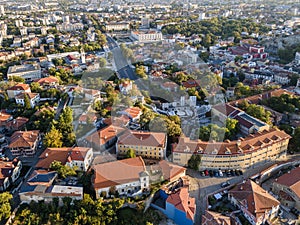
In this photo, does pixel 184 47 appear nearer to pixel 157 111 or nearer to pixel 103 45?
pixel 103 45

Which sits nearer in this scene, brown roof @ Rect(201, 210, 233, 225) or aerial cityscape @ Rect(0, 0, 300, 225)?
brown roof @ Rect(201, 210, 233, 225)

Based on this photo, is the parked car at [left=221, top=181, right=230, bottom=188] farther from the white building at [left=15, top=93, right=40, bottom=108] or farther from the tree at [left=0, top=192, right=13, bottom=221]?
the white building at [left=15, top=93, right=40, bottom=108]

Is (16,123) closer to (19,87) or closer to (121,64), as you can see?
(19,87)

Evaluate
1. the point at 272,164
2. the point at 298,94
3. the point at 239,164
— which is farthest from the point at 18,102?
the point at 298,94

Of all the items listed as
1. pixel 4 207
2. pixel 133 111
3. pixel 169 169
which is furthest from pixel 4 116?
pixel 169 169

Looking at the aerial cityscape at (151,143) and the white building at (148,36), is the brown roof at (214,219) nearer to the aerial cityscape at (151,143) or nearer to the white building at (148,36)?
the aerial cityscape at (151,143)

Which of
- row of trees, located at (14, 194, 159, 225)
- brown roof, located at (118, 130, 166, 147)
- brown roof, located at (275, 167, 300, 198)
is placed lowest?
row of trees, located at (14, 194, 159, 225)

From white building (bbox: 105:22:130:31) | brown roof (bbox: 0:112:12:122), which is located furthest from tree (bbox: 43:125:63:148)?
white building (bbox: 105:22:130:31)
